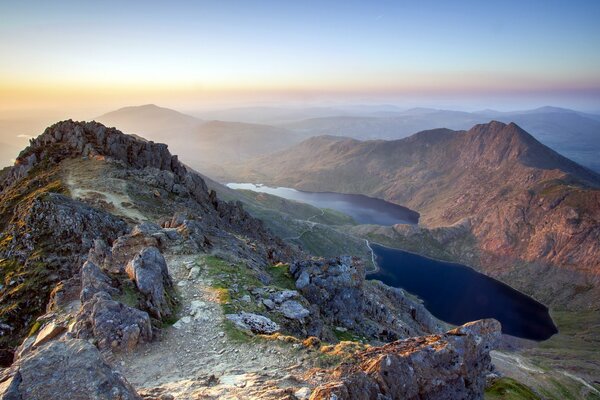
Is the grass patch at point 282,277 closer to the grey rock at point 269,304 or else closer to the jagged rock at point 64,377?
the grey rock at point 269,304

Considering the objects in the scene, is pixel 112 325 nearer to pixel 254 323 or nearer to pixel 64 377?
pixel 254 323

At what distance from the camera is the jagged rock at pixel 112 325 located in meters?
23.7

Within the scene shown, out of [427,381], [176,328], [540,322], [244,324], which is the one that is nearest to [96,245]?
[176,328]

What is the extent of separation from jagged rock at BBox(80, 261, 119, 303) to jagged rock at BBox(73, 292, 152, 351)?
2208 millimetres

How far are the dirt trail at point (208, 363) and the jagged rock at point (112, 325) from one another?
840mm

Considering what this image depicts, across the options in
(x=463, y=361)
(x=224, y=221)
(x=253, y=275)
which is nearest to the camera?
(x=463, y=361)

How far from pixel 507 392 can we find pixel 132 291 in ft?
249

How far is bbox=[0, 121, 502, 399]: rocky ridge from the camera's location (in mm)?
19516

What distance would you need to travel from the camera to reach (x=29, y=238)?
135 feet

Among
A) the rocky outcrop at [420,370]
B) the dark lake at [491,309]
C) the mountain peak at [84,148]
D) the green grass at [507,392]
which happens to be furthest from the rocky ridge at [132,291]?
the dark lake at [491,309]

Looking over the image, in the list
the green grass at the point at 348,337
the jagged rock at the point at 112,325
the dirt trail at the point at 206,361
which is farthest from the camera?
the green grass at the point at 348,337

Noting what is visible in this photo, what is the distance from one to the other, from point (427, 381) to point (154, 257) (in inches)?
930

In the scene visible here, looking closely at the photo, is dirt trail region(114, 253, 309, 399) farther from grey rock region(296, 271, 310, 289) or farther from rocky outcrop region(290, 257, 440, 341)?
grey rock region(296, 271, 310, 289)

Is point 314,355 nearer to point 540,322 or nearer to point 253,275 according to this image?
point 253,275
